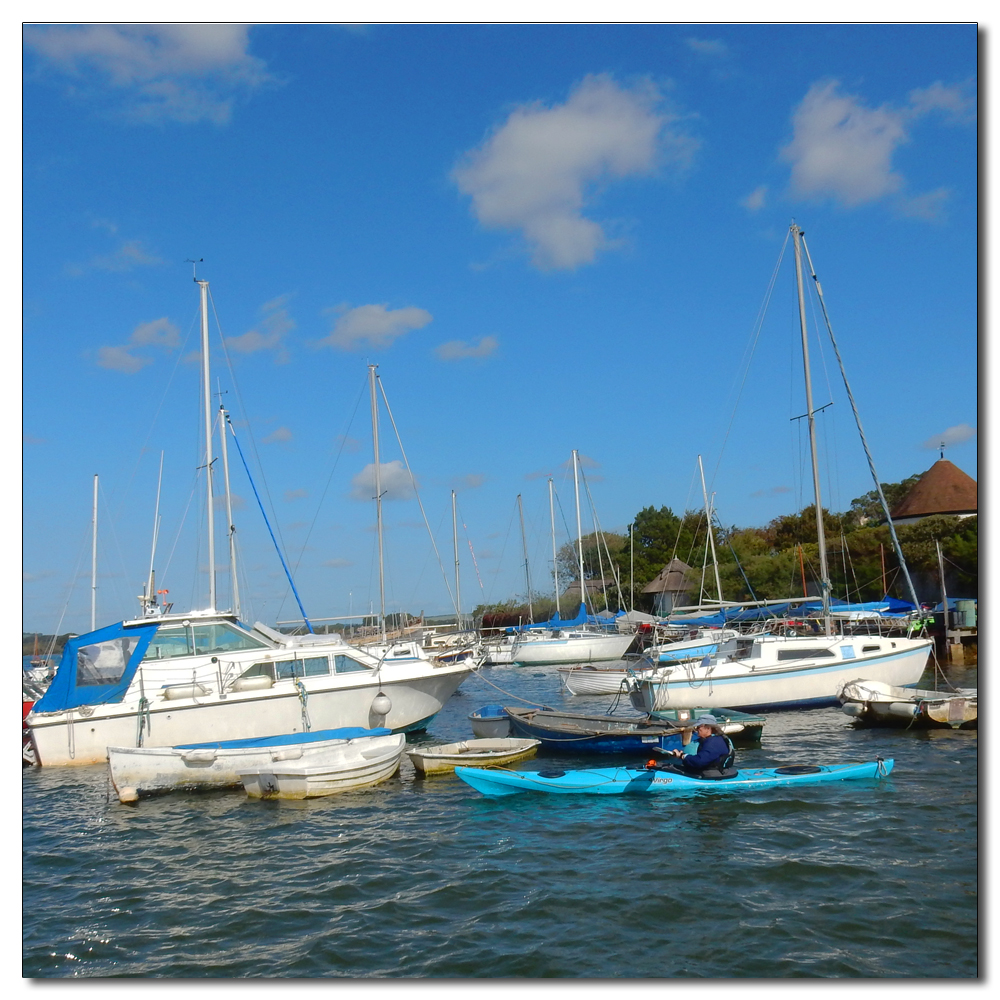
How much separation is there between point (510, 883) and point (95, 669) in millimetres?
12482

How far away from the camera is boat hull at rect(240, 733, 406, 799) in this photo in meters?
14.8

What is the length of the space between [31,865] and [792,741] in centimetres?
1517

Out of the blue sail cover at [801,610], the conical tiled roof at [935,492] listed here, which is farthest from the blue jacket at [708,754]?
the conical tiled roof at [935,492]

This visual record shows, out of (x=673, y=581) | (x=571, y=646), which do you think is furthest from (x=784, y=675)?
(x=673, y=581)

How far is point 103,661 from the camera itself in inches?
730

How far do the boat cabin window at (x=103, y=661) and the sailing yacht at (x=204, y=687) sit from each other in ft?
0.07

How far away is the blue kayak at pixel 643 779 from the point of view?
44.5ft

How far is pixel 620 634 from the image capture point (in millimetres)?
45531

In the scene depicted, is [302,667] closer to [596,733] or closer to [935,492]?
[596,733]

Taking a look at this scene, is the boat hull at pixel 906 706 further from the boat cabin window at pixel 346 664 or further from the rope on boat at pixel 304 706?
the rope on boat at pixel 304 706

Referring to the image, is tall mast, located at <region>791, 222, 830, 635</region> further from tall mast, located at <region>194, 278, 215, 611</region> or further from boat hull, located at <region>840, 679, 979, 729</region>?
tall mast, located at <region>194, 278, 215, 611</region>

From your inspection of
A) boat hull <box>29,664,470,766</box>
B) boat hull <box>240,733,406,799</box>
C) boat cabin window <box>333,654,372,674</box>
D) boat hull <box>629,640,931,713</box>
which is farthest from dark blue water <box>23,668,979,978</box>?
boat hull <box>629,640,931,713</box>
